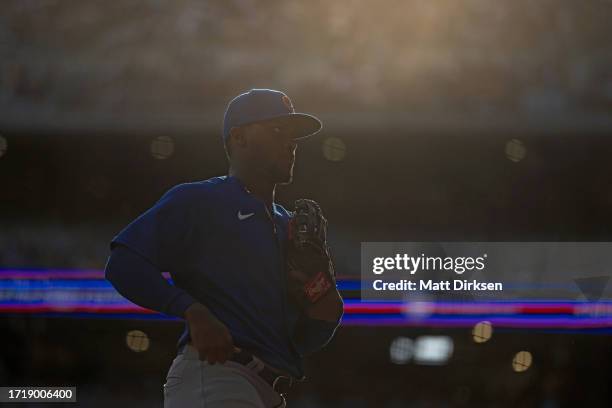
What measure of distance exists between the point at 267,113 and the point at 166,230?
484 millimetres

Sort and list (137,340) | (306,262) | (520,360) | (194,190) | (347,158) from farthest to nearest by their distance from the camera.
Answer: (347,158)
(137,340)
(520,360)
(306,262)
(194,190)

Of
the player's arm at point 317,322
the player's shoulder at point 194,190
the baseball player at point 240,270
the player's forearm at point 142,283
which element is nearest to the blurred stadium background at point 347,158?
the player's arm at point 317,322

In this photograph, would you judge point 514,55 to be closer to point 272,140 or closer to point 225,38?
point 225,38

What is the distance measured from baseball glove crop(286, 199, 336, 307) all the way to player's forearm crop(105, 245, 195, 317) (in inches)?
16.8

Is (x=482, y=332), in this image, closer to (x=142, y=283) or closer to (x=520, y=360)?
(x=520, y=360)

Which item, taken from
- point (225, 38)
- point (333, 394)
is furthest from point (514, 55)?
point (333, 394)

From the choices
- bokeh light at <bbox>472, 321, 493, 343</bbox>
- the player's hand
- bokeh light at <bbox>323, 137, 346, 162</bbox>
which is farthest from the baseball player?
bokeh light at <bbox>323, 137, 346, 162</bbox>

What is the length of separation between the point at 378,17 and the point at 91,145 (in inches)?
110

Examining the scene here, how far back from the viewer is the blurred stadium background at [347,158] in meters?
6.90

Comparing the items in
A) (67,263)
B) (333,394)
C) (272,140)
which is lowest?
(272,140)

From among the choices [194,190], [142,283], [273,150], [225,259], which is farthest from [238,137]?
[142,283]

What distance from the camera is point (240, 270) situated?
2.35 metres

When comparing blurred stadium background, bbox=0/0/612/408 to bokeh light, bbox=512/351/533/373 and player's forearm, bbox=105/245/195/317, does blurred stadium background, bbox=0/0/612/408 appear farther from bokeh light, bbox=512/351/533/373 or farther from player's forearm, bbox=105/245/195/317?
player's forearm, bbox=105/245/195/317

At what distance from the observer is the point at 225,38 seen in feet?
24.5
